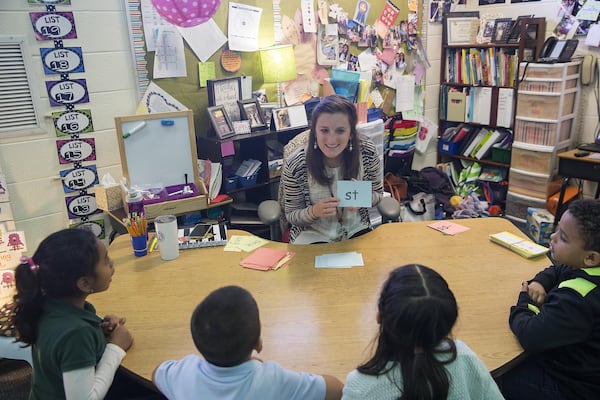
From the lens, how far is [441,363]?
3.46 feet

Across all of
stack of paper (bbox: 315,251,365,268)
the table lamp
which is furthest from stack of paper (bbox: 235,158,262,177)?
stack of paper (bbox: 315,251,365,268)

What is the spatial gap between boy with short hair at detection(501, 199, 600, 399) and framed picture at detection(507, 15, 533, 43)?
10.00 feet

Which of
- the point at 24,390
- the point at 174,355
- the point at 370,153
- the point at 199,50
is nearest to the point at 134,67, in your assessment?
the point at 199,50

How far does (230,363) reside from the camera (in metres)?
1.08

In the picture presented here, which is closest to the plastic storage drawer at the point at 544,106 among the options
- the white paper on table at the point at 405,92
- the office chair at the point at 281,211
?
the white paper on table at the point at 405,92

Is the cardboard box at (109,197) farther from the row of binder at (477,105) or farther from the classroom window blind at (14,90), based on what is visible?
the row of binder at (477,105)

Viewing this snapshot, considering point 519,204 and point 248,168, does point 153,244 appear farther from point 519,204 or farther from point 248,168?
point 519,204

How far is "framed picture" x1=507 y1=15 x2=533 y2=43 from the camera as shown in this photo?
397 cm

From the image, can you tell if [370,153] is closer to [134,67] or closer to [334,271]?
[334,271]

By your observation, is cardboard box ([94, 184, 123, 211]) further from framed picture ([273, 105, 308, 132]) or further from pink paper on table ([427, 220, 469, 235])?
pink paper on table ([427, 220, 469, 235])

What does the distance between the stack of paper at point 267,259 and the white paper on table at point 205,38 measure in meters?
1.61

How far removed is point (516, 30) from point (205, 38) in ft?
8.43

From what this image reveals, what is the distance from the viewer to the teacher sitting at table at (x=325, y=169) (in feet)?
7.50

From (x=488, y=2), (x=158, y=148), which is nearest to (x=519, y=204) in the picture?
(x=488, y=2)
